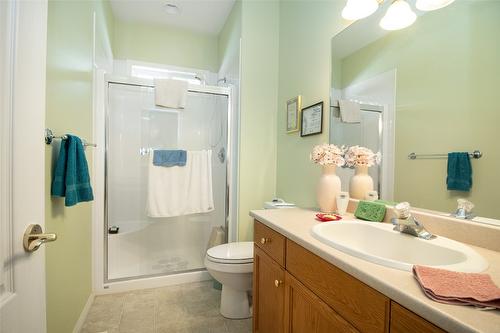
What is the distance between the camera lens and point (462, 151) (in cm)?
92

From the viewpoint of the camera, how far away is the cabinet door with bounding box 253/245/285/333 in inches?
44.3

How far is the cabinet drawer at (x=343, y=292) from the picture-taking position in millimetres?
612

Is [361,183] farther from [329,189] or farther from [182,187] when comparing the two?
[182,187]

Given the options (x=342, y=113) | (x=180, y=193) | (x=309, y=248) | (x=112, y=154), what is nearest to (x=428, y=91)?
(x=342, y=113)

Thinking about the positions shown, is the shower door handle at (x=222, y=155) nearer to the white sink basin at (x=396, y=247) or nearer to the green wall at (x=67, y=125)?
the green wall at (x=67, y=125)

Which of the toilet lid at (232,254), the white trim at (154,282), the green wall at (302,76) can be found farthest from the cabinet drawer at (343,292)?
the white trim at (154,282)

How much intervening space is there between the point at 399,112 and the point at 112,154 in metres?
2.19

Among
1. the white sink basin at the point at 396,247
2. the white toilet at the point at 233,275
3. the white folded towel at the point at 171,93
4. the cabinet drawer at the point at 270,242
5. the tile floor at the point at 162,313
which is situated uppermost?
the white folded towel at the point at 171,93

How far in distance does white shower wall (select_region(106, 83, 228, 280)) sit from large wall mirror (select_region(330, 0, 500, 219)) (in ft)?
4.69

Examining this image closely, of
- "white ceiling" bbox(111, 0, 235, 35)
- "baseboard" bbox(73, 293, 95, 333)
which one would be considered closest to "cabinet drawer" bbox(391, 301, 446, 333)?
"baseboard" bbox(73, 293, 95, 333)

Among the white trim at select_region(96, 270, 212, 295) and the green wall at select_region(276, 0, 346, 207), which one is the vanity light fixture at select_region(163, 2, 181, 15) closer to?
the green wall at select_region(276, 0, 346, 207)

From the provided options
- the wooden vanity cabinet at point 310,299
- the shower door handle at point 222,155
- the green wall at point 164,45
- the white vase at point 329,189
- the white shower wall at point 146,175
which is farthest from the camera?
the green wall at point 164,45

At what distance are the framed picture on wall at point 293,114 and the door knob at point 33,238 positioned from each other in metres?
1.70

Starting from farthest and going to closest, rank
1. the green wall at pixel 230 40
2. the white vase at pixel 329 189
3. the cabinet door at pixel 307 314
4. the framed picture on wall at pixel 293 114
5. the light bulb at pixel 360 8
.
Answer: the green wall at pixel 230 40 → the framed picture on wall at pixel 293 114 → the white vase at pixel 329 189 → the light bulb at pixel 360 8 → the cabinet door at pixel 307 314
